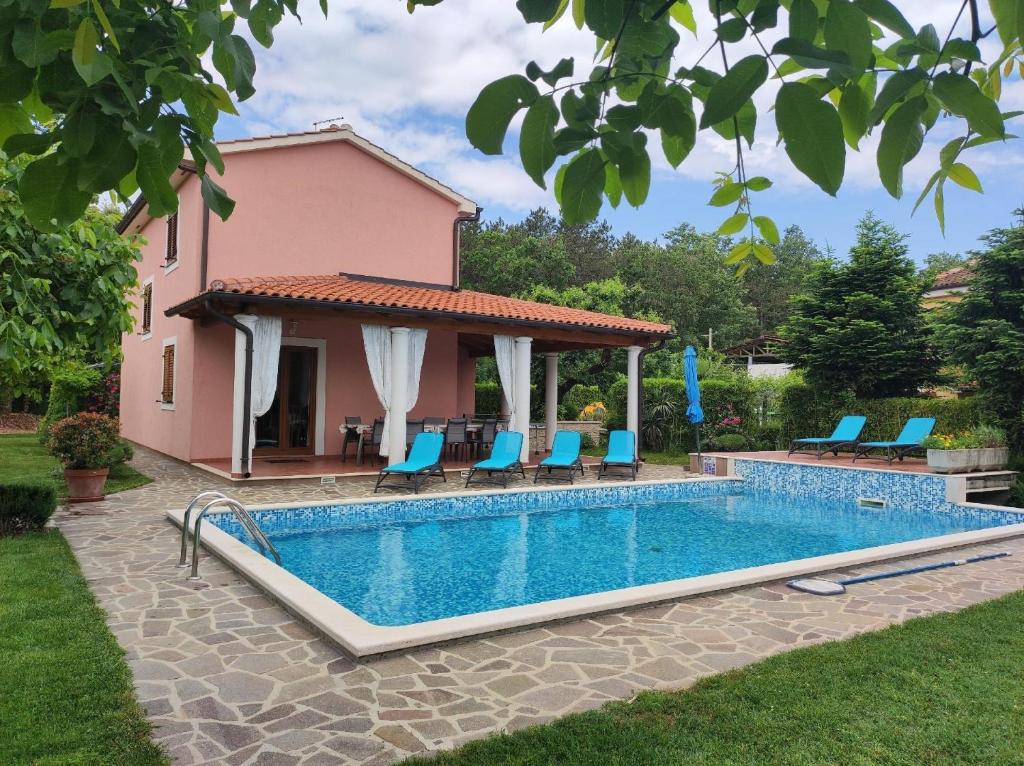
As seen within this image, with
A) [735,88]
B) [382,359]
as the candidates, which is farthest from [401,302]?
[735,88]

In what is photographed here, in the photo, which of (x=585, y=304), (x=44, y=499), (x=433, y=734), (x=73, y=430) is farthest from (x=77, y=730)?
(x=585, y=304)

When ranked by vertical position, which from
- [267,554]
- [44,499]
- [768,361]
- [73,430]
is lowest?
[267,554]

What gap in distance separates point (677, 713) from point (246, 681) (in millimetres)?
2374

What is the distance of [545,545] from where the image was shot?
29.6 ft

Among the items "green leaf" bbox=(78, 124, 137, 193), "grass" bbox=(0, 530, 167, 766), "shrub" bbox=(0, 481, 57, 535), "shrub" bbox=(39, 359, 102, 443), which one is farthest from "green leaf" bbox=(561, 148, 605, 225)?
"shrub" bbox=(39, 359, 102, 443)

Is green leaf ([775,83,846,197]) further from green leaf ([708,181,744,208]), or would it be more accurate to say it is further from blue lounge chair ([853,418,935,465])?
blue lounge chair ([853,418,935,465])

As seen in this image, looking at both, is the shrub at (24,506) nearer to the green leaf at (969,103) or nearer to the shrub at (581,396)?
the green leaf at (969,103)

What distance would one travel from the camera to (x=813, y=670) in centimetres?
406

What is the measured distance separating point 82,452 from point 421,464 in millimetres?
5044

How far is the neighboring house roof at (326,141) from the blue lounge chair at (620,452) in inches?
314

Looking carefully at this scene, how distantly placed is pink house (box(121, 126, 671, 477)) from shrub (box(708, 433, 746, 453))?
3.42 metres

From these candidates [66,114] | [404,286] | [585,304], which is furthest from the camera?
[585,304]

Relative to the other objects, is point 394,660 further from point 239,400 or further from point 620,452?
point 620,452

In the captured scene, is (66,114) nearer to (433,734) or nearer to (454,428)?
(433,734)
